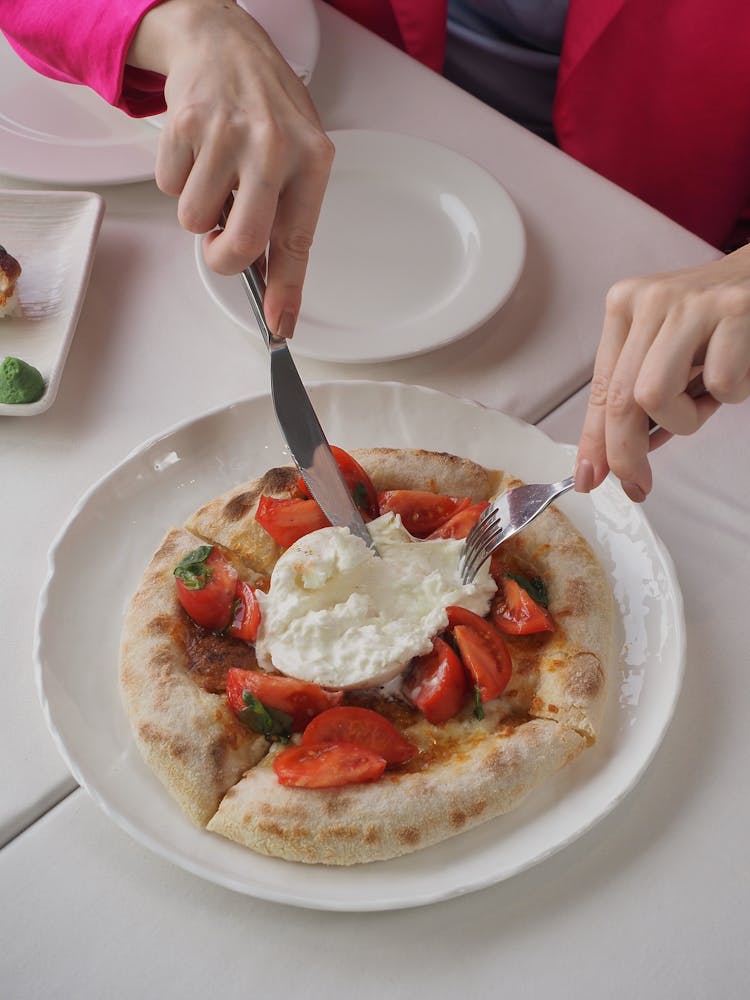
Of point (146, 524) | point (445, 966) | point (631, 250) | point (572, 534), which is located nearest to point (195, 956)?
point (445, 966)

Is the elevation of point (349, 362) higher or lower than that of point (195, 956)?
higher

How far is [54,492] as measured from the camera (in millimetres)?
1696

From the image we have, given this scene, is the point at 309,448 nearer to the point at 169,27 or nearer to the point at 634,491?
the point at 634,491

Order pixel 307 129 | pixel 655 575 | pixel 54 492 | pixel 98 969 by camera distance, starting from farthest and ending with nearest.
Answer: pixel 54 492
pixel 655 575
pixel 307 129
pixel 98 969

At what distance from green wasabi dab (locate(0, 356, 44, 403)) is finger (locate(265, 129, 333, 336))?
55cm

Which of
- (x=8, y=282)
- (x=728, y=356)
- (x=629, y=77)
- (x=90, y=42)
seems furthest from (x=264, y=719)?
(x=629, y=77)

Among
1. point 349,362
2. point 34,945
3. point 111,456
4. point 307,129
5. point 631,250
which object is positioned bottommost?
point 34,945

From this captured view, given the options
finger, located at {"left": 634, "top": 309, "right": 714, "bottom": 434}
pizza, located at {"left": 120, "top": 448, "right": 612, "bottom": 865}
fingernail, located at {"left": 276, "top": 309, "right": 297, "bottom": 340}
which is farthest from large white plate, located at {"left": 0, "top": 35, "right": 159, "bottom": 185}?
finger, located at {"left": 634, "top": 309, "right": 714, "bottom": 434}

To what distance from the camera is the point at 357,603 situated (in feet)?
4.60

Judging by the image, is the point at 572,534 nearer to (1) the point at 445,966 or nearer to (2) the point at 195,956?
(1) the point at 445,966

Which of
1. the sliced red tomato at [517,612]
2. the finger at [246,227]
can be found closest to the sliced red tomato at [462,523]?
the sliced red tomato at [517,612]

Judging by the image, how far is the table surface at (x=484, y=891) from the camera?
47.6 inches

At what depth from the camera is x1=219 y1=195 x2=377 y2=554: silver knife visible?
1.49 metres

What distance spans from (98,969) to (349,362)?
107 centimetres
